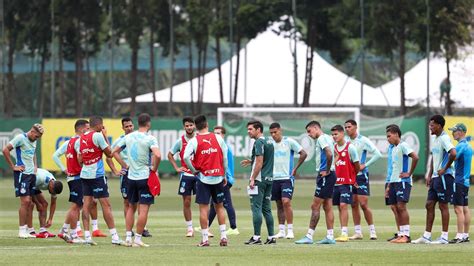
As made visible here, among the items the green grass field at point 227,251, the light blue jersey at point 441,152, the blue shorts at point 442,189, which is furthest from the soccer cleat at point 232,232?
the light blue jersey at point 441,152

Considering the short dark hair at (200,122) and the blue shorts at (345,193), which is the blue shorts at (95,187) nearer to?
the short dark hair at (200,122)

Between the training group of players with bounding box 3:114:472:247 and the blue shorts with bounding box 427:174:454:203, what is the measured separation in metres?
0.02

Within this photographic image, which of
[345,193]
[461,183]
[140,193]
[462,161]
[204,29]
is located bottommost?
[345,193]

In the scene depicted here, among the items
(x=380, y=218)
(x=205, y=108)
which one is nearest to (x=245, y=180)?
(x=205, y=108)

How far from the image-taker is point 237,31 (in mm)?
61031

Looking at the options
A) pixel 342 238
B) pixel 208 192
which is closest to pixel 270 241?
pixel 208 192

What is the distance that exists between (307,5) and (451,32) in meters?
6.86

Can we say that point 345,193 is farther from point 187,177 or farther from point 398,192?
point 187,177

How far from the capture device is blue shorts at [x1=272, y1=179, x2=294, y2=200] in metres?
25.7

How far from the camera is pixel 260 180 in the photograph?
23.6 meters

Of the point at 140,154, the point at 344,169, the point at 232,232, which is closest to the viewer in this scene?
the point at 140,154

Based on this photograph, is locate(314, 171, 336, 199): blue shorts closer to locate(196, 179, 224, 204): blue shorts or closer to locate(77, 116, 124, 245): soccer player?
locate(196, 179, 224, 204): blue shorts

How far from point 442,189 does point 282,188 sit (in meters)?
3.65

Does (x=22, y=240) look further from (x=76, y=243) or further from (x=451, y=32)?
(x=451, y=32)
